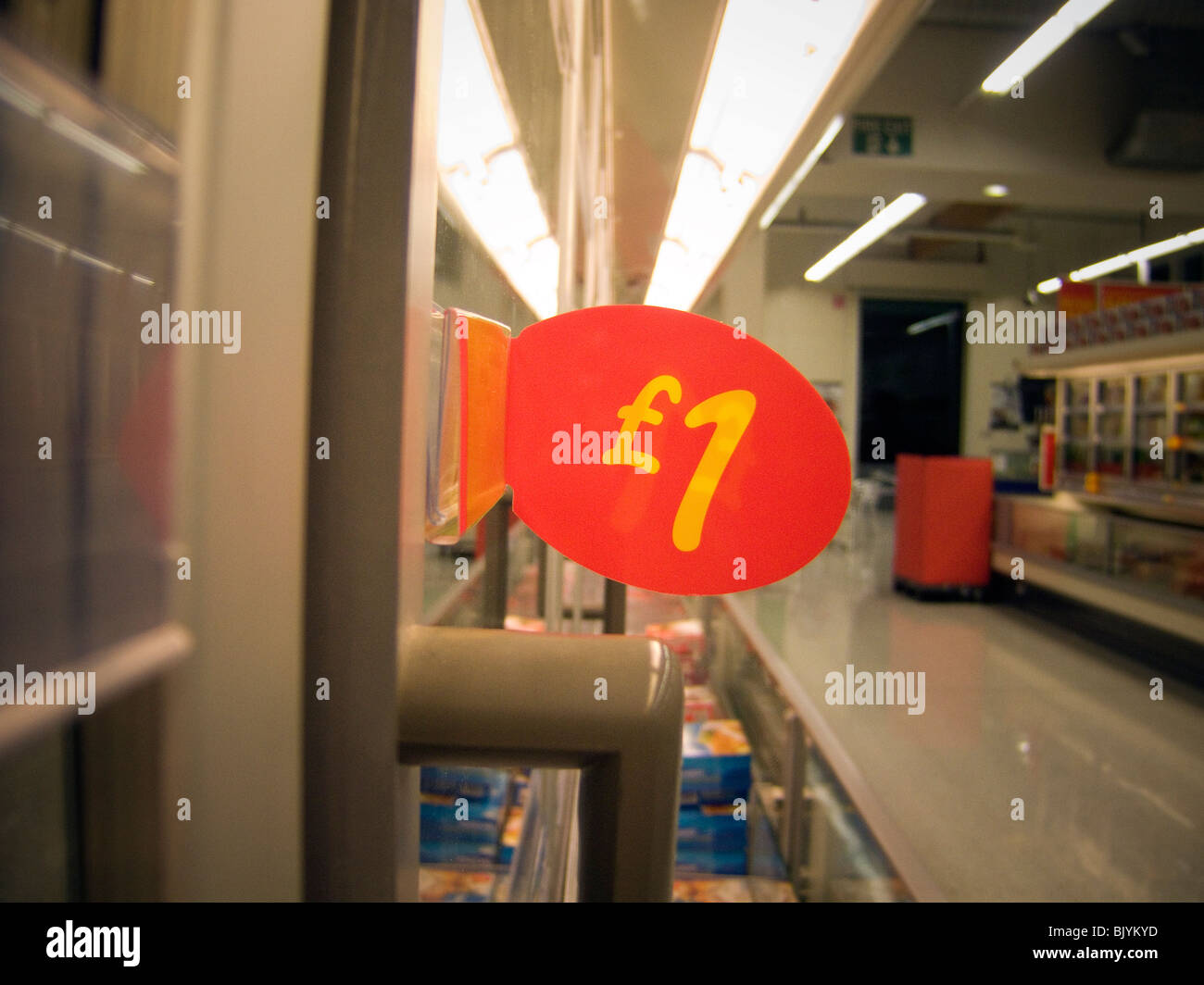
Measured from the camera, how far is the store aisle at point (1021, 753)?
2883 millimetres

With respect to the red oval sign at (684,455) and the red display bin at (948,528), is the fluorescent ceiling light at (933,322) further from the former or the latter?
the red oval sign at (684,455)

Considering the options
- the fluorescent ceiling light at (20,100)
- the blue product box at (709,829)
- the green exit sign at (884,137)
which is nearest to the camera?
the fluorescent ceiling light at (20,100)

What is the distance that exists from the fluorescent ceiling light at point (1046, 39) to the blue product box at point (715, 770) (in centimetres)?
334

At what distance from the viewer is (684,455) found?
421 mm

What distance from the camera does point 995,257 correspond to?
33.7 feet

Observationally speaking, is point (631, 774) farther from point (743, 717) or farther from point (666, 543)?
point (743, 717)

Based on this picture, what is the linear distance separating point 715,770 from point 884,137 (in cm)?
501

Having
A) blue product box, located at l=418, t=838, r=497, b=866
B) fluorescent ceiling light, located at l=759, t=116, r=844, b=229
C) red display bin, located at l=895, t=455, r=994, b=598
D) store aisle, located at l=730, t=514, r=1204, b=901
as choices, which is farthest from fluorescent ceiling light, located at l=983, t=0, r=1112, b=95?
red display bin, located at l=895, t=455, r=994, b=598

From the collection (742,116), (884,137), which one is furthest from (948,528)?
(742,116)

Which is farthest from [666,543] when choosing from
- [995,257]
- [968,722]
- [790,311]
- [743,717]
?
[995,257]

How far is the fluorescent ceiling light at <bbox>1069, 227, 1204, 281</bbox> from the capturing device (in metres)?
7.62

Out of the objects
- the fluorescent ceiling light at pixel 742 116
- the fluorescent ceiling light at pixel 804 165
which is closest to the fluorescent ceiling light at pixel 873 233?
the fluorescent ceiling light at pixel 804 165

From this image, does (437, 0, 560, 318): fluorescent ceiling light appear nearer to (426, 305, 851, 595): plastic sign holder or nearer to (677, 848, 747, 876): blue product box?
(426, 305, 851, 595): plastic sign holder

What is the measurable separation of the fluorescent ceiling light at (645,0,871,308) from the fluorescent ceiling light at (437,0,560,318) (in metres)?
0.18
